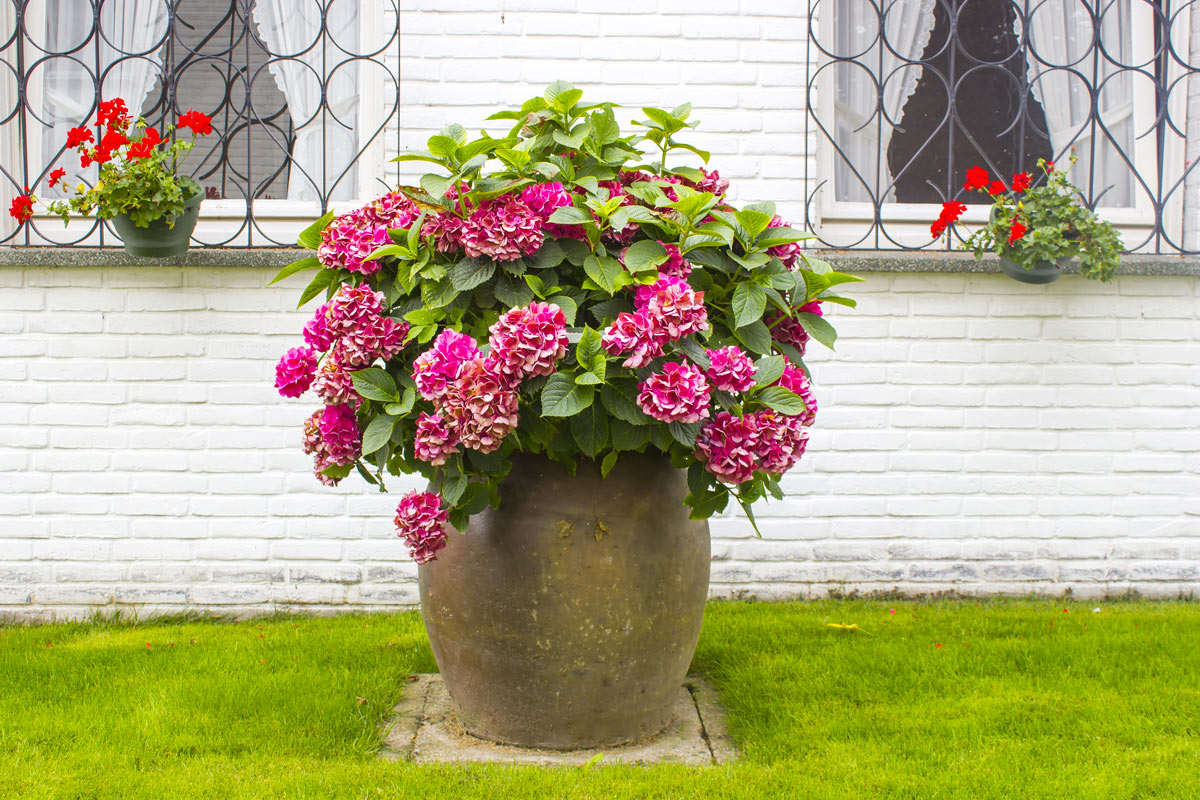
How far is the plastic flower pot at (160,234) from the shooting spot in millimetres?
2799

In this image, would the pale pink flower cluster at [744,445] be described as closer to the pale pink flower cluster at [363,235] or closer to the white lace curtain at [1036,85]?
the pale pink flower cluster at [363,235]

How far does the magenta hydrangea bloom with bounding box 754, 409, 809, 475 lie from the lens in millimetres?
1778

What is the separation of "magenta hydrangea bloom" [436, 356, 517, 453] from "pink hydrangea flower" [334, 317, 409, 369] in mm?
248

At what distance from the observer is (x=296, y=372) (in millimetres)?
1947

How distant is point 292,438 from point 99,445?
1.98 feet

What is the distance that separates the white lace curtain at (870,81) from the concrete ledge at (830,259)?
1.12 feet

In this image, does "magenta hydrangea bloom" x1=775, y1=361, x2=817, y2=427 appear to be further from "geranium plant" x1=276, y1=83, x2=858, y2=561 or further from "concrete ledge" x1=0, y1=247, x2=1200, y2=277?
"concrete ledge" x1=0, y1=247, x2=1200, y2=277

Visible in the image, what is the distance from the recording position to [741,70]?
10.2 feet

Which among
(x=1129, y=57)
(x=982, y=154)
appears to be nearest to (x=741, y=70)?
(x=982, y=154)

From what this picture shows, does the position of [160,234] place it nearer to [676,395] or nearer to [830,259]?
[676,395]

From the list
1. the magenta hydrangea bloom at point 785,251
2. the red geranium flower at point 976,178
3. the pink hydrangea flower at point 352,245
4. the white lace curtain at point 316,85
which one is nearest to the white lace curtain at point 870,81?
the red geranium flower at point 976,178

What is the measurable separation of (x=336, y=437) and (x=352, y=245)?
399mm

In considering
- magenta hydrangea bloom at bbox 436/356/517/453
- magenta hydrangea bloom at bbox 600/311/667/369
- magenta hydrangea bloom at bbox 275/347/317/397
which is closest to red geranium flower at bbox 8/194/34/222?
magenta hydrangea bloom at bbox 275/347/317/397

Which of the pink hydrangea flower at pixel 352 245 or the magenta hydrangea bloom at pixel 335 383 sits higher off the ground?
the pink hydrangea flower at pixel 352 245
